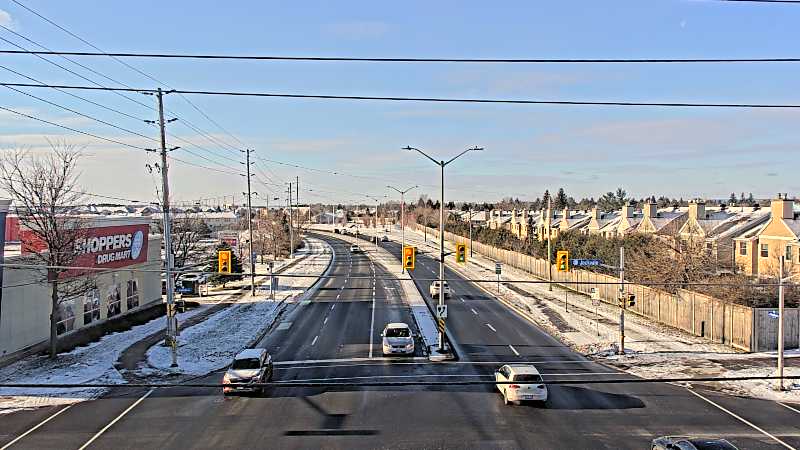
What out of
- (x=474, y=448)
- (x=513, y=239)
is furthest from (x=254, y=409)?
(x=513, y=239)

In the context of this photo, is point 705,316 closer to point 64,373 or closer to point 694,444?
point 694,444

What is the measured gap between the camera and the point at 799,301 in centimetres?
3219

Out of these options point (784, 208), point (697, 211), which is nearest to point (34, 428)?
point (784, 208)

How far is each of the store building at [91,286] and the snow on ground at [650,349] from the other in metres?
21.3

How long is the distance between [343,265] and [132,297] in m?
40.2

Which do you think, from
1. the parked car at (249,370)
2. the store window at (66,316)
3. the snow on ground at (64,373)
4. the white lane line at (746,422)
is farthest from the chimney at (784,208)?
the store window at (66,316)

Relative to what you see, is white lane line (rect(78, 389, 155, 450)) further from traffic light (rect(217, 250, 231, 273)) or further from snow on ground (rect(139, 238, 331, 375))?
traffic light (rect(217, 250, 231, 273))

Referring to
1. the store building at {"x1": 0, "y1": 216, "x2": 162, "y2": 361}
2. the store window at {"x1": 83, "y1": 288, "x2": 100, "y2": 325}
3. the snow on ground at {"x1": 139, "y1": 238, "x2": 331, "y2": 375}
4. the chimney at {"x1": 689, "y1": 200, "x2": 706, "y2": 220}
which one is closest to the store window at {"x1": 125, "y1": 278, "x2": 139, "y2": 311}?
the store building at {"x1": 0, "y1": 216, "x2": 162, "y2": 361}

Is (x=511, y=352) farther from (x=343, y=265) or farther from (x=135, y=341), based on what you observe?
(x=343, y=265)

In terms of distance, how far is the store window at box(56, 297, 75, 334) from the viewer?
107 ft

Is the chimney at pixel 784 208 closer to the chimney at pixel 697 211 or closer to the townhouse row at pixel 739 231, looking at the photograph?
the townhouse row at pixel 739 231

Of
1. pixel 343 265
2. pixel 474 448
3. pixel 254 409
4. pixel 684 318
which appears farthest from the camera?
pixel 343 265

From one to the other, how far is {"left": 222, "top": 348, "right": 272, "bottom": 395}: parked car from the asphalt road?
19.5 inches

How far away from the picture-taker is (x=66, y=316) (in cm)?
3344
